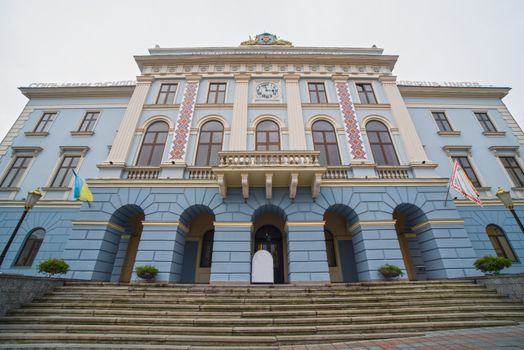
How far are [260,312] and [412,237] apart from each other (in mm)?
11187

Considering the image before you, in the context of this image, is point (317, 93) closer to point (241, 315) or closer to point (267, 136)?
point (267, 136)

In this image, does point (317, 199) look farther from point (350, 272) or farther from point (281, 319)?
point (281, 319)

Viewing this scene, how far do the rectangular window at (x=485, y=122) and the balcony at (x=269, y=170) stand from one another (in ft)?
49.7

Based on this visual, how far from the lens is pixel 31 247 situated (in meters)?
12.8

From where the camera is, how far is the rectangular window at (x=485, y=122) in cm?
1692

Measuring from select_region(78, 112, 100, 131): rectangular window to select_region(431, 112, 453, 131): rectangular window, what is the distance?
25636mm

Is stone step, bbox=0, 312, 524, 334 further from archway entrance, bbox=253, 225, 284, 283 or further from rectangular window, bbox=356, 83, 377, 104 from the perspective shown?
rectangular window, bbox=356, 83, 377, 104

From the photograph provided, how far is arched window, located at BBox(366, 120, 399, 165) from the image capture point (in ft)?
44.5

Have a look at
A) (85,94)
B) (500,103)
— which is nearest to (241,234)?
A: (85,94)

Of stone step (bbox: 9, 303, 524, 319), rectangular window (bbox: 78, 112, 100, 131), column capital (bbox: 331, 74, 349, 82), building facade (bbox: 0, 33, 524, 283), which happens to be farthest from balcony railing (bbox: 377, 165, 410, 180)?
rectangular window (bbox: 78, 112, 100, 131)

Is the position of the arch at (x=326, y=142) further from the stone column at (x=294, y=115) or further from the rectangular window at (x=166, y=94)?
the rectangular window at (x=166, y=94)

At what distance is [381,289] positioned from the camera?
8.88 m

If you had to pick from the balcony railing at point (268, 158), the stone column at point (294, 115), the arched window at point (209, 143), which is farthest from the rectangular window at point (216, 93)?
the balcony railing at point (268, 158)

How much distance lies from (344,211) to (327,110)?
272 inches
